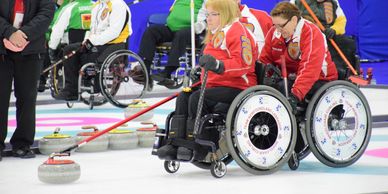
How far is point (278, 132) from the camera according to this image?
4891mm

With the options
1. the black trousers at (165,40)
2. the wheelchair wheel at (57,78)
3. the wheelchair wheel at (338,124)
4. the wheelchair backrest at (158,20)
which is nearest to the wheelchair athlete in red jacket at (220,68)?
the wheelchair wheel at (338,124)

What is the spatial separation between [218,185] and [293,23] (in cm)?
106

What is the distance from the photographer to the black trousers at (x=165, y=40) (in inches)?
372

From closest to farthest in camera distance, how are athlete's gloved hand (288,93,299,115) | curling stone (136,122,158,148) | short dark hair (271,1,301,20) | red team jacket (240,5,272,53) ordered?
athlete's gloved hand (288,93,299,115) → short dark hair (271,1,301,20) → curling stone (136,122,158,148) → red team jacket (240,5,272,53)

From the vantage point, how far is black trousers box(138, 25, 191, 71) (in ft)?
31.0

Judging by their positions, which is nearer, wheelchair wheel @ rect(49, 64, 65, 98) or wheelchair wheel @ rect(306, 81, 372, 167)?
wheelchair wheel @ rect(306, 81, 372, 167)

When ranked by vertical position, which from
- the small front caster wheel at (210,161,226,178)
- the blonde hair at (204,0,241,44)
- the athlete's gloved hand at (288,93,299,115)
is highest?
the blonde hair at (204,0,241,44)

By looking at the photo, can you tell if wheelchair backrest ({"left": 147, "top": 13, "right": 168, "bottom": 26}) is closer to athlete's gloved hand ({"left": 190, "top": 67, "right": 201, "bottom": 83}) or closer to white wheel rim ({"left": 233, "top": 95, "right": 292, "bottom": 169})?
athlete's gloved hand ({"left": 190, "top": 67, "right": 201, "bottom": 83})

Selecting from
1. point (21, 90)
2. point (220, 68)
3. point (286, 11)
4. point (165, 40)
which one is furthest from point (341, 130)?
point (165, 40)

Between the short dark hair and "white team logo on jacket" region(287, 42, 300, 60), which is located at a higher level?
the short dark hair

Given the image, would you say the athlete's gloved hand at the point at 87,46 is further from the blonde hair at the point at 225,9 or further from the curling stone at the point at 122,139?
the blonde hair at the point at 225,9

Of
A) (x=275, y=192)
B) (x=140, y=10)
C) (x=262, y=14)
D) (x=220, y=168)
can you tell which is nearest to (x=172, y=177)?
(x=220, y=168)

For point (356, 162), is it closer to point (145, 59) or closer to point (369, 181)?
point (369, 181)

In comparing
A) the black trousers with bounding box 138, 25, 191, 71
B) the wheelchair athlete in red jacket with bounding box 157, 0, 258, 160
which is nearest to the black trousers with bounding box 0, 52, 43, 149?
the wheelchair athlete in red jacket with bounding box 157, 0, 258, 160
